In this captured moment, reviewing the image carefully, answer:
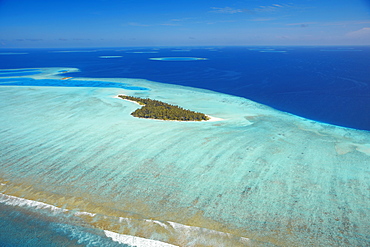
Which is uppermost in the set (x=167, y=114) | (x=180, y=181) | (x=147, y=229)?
(x=167, y=114)

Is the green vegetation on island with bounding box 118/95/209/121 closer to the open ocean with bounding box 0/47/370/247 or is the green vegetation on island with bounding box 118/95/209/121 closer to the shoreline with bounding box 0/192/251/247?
the open ocean with bounding box 0/47/370/247

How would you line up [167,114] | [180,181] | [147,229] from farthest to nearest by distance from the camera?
1. [167,114]
2. [180,181]
3. [147,229]

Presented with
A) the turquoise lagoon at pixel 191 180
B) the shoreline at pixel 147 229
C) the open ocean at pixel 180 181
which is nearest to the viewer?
the shoreline at pixel 147 229

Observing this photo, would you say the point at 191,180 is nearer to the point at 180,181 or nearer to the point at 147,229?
the point at 180,181

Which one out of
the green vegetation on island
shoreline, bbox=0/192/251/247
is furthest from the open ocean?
the green vegetation on island

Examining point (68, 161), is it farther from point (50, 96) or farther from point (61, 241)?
point (50, 96)

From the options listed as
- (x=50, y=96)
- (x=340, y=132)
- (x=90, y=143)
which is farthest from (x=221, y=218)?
(x=50, y=96)

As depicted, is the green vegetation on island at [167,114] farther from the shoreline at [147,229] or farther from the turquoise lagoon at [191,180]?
the shoreline at [147,229]

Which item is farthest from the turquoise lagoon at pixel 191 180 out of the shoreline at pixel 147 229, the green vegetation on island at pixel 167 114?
the green vegetation on island at pixel 167 114

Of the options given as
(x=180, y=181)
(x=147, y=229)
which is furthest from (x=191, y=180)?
(x=147, y=229)
